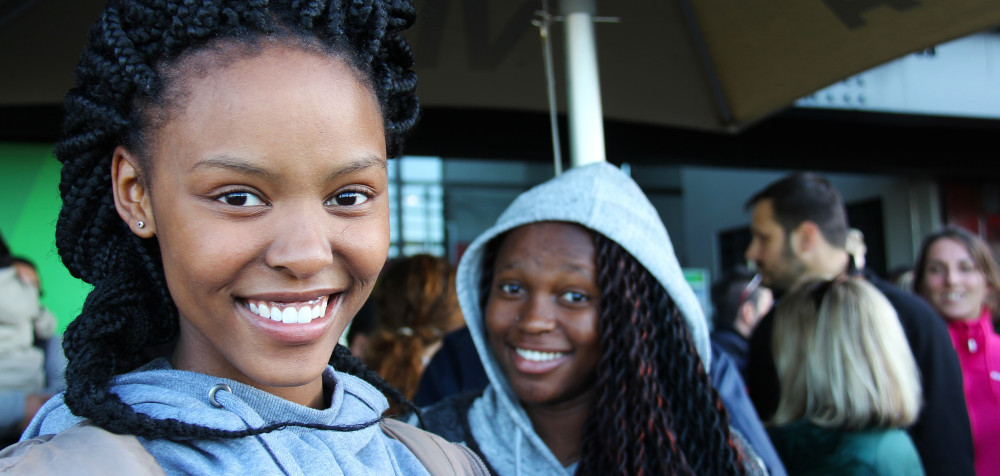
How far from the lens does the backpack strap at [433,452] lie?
1173mm

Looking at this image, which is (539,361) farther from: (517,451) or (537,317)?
(517,451)

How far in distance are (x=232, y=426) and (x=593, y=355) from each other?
3.61 feet

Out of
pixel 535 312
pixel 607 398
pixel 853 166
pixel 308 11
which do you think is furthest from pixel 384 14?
pixel 853 166

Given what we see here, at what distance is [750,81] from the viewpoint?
8.16 feet

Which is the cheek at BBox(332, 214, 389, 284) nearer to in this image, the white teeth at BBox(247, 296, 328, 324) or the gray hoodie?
the white teeth at BBox(247, 296, 328, 324)

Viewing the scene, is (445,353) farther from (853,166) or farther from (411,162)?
(853,166)

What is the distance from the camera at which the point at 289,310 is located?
0.97m

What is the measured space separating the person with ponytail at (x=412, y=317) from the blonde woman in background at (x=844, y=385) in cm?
141

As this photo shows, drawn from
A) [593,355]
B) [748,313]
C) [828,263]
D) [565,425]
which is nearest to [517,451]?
[565,425]

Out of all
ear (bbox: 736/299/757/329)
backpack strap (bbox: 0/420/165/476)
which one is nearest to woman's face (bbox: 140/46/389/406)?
backpack strap (bbox: 0/420/165/476)

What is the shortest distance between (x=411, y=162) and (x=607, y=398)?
13.8 ft

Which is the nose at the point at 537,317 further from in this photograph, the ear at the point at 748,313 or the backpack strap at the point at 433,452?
the ear at the point at 748,313

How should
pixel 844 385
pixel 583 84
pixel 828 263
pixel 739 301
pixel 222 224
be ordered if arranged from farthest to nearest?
pixel 739 301, pixel 828 263, pixel 844 385, pixel 583 84, pixel 222 224

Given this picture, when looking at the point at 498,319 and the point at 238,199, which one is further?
the point at 498,319
